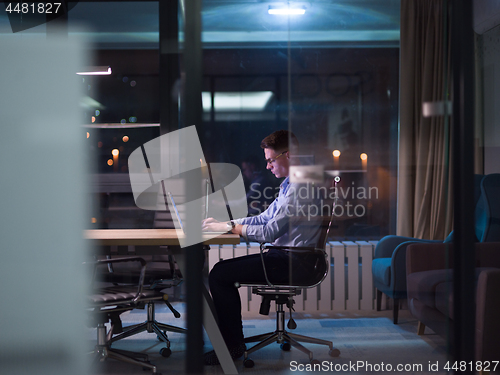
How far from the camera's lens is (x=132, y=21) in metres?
4.68

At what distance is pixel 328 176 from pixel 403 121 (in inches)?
27.3

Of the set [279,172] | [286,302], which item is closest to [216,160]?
[279,172]

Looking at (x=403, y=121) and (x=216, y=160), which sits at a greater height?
(x=403, y=121)

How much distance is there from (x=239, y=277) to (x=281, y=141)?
98cm

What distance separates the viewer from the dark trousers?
289 cm

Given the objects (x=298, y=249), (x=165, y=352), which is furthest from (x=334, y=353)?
(x=165, y=352)

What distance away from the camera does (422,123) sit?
3018 mm

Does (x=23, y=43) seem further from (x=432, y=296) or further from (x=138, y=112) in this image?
(x=432, y=296)

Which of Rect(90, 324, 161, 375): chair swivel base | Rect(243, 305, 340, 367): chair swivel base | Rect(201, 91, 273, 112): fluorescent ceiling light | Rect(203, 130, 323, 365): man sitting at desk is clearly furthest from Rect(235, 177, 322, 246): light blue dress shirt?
Rect(201, 91, 273, 112): fluorescent ceiling light

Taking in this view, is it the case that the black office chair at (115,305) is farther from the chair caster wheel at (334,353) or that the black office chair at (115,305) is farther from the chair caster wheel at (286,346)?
the chair caster wheel at (334,353)

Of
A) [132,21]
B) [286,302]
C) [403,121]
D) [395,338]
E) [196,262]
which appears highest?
[132,21]

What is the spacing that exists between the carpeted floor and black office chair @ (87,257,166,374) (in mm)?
78

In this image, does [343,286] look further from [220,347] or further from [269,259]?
[220,347]

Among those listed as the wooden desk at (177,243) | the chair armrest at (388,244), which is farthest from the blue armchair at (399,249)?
the wooden desk at (177,243)
